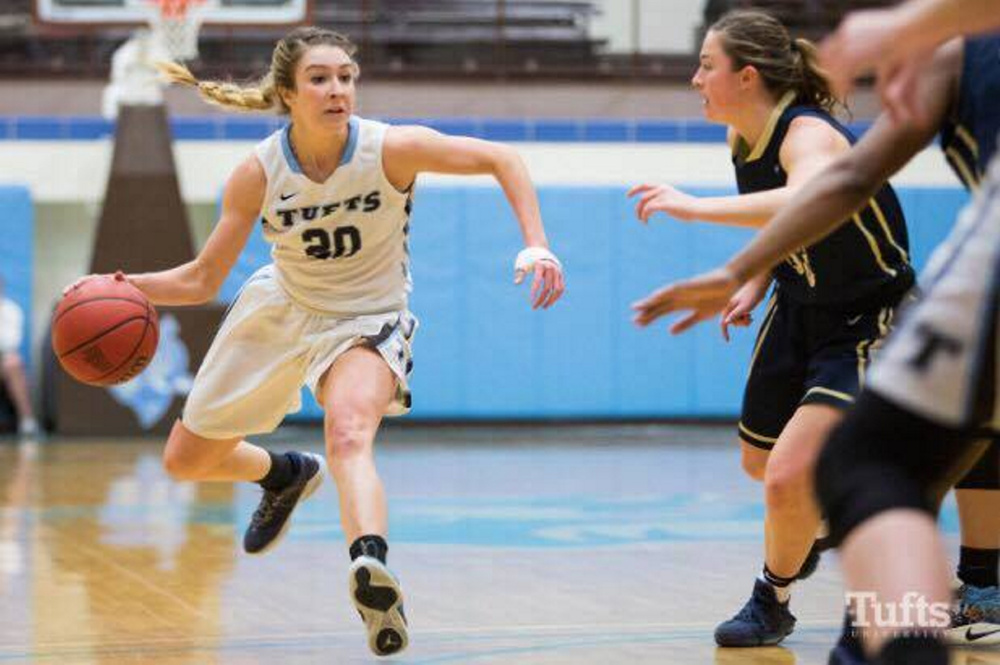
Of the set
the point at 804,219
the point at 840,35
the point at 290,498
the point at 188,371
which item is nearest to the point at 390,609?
the point at 290,498

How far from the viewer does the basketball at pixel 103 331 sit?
5109mm

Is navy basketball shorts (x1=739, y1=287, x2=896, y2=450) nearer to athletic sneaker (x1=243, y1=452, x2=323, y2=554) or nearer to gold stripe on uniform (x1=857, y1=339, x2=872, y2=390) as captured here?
gold stripe on uniform (x1=857, y1=339, x2=872, y2=390)

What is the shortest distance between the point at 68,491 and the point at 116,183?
432cm

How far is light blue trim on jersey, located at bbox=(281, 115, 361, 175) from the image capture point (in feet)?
16.5

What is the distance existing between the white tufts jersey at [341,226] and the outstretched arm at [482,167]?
0.05 meters

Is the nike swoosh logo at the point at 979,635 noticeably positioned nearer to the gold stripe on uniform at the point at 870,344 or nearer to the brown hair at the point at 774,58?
the gold stripe on uniform at the point at 870,344

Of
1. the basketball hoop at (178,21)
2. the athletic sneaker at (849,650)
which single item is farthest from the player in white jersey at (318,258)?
the basketball hoop at (178,21)

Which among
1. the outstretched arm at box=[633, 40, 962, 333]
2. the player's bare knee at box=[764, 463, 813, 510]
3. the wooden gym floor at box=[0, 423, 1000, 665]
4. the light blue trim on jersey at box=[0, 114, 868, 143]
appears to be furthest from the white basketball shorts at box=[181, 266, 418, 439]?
the light blue trim on jersey at box=[0, 114, 868, 143]

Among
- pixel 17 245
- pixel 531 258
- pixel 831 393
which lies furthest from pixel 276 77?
pixel 17 245

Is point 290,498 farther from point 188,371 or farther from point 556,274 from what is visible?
point 188,371

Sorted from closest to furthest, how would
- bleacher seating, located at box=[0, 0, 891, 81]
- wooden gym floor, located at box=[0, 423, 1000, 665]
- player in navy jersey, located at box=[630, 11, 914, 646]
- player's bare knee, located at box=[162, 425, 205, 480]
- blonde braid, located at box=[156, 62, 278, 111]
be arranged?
player in navy jersey, located at box=[630, 11, 914, 646], wooden gym floor, located at box=[0, 423, 1000, 665], blonde braid, located at box=[156, 62, 278, 111], player's bare knee, located at box=[162, 425, 205, 480], bleacher seating, located at box=[0, 0, 891, 81]

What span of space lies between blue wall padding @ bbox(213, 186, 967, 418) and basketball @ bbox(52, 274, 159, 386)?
8293 mm

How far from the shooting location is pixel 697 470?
10578 millimetres

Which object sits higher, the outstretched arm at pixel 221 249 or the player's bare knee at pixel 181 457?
the outstretched arm at pixel 221 249
